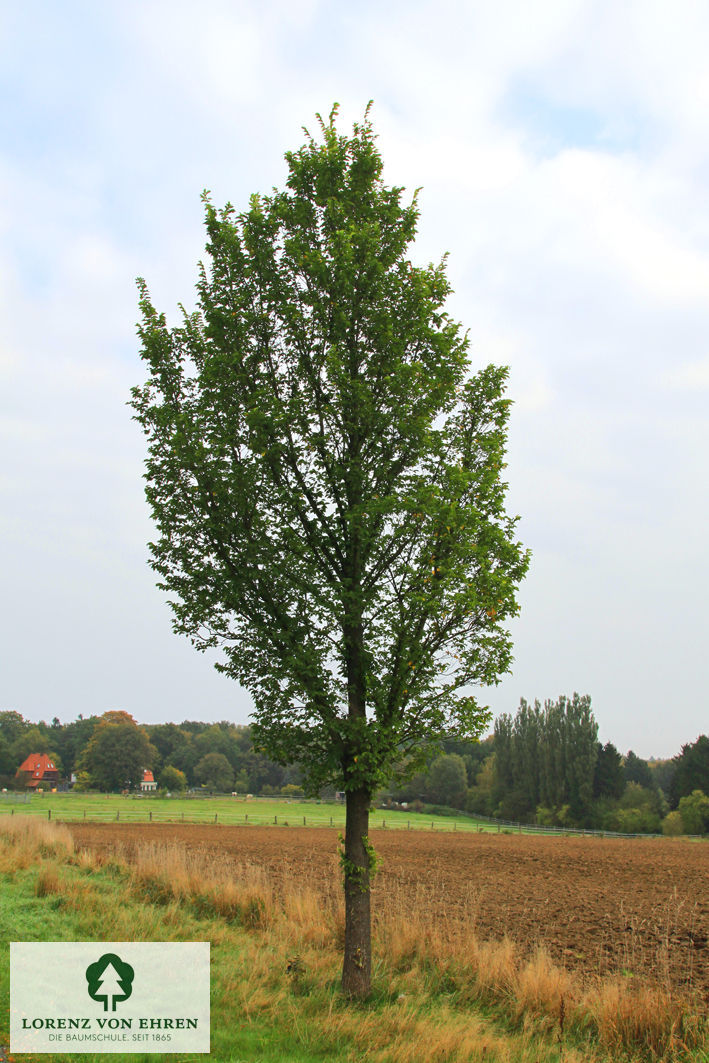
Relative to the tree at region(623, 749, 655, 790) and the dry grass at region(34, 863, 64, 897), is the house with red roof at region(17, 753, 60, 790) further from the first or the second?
the dry grass at region(34, 863, 64, 897)

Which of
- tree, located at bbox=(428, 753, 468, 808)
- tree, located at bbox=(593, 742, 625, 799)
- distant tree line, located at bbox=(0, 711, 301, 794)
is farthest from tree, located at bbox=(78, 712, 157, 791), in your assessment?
tree, located at bbox=(593, 742, 625, 799)

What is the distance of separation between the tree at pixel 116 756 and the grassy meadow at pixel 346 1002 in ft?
338

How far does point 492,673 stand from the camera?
8812mm

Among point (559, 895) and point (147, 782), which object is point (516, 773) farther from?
point (559, 895)

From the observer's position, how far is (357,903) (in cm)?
880

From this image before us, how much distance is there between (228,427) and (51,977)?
21.9 feet

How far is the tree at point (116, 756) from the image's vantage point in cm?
10938

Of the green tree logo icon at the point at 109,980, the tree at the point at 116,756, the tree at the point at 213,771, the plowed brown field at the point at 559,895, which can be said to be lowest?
the tree at the point at 213,771

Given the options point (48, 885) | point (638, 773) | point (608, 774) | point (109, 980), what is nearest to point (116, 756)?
point (608, 774)

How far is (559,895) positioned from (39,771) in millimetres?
125915

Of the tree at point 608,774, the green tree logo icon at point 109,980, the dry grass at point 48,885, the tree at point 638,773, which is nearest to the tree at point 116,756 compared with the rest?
the tree at point 608,774

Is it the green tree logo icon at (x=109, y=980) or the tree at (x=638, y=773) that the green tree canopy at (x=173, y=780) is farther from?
the green tree logo icon at (x=109, y=980)

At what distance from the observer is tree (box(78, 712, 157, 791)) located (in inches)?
4306

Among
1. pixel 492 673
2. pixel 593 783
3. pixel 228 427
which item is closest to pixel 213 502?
pixel 228 427
